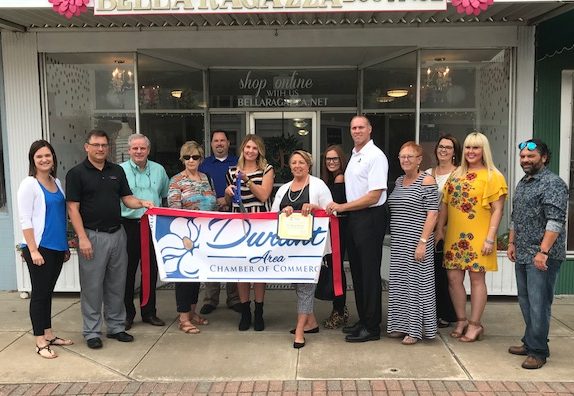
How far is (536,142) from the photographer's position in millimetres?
3959

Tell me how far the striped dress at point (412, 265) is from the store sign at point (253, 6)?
5.21 ft

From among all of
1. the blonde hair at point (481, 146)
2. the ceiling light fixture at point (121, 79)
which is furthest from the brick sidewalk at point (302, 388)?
the ceiling light fixture at point (121, 79)

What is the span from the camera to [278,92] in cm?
788

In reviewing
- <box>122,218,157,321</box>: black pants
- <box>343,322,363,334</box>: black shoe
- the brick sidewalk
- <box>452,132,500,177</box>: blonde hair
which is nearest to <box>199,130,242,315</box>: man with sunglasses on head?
<box>122,218,157,321</box>: black pants

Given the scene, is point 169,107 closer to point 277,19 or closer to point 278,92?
point 278,92

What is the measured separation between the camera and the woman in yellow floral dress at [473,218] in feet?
14.2

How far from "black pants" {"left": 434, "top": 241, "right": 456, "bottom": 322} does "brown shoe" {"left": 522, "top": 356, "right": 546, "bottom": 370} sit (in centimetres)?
97

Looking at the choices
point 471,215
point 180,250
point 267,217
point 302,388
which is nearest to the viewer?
point 302,388

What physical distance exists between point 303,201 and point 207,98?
3.95 metres

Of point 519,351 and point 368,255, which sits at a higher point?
point 368,255

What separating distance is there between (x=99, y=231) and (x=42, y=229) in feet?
1.46

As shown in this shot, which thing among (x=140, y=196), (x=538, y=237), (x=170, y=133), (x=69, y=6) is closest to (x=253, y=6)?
(x=69, y=6)

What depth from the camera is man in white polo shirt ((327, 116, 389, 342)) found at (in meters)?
4.33

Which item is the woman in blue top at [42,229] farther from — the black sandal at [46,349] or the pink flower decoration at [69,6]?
the pink flower decoration at [69,6]
